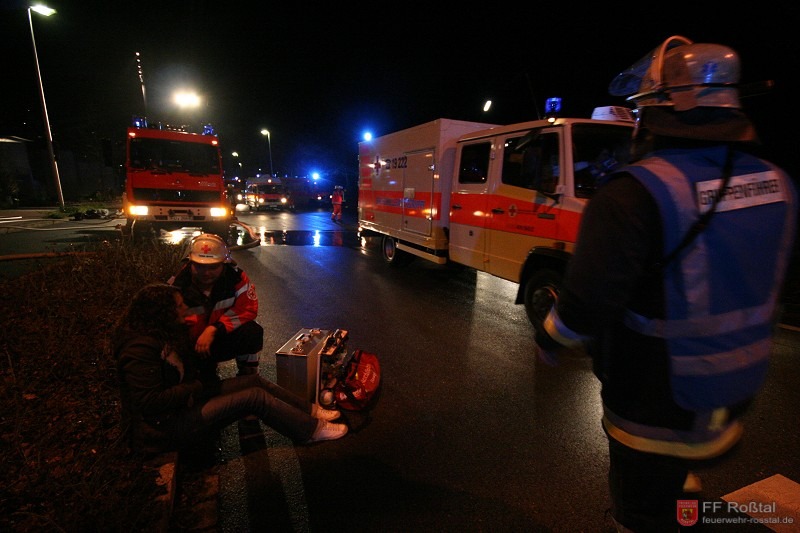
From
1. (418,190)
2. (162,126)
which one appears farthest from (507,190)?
(162,126)

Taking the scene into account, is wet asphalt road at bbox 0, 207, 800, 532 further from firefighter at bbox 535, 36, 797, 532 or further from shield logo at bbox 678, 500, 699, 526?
firefighter at bbox 535, 36, 797, 532

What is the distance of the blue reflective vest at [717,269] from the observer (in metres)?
1.22

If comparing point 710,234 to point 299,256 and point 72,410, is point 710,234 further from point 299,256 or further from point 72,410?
point 299,256

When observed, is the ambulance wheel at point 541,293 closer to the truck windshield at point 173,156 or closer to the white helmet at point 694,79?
the white helmet at point 694,79

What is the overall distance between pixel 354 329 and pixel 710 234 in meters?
4.54

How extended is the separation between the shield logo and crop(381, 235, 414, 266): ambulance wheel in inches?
305

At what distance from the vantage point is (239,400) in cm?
272

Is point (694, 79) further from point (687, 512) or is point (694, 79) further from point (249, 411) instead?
point (249, 411)

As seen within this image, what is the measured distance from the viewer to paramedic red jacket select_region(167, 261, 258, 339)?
3188mm

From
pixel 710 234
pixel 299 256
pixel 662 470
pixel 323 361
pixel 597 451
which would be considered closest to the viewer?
pixel 710 234

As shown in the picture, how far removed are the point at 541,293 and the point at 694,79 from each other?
3.99m

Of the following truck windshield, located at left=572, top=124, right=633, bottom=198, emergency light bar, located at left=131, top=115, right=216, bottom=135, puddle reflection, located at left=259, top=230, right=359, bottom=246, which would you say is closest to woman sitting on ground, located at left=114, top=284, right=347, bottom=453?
truck windshield, located at left=572, top=124, right=633, bottom=198

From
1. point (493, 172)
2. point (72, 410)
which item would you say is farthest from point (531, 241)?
point (72, 410)

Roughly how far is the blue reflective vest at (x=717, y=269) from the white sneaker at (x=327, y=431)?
2.37 m
